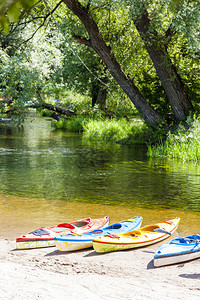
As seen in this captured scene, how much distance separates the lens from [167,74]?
517 inches

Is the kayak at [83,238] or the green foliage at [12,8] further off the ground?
the green foliage at [12,8]

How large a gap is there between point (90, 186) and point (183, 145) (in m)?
4.38

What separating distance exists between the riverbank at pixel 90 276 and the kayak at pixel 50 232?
79 mm

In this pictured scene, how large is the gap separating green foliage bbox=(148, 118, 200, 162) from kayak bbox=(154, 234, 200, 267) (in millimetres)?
7363

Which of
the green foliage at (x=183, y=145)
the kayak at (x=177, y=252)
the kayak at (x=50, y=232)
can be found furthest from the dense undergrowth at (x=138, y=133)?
the kayak at (x=177, y=252)

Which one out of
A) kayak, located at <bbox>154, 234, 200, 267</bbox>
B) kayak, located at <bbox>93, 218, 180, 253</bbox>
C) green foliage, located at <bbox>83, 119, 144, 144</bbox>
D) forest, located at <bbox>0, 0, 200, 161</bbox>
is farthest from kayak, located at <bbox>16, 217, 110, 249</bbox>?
green foliage, located at <bbox>83, 119, 144, 144</bbox>

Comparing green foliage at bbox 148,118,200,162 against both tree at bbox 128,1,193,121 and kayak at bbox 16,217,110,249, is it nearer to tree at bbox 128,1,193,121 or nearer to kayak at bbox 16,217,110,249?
tree at bbox 128,1,193,121

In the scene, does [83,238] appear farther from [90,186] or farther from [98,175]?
[98,175]

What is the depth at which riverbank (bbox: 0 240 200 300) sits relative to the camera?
3.46 meters

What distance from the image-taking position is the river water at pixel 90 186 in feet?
21.7

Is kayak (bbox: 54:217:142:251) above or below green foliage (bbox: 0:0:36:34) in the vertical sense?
below

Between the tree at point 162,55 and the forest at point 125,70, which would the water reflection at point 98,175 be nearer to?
the forest at point 125,70

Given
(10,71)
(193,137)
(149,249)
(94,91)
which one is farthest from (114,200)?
(94,91)

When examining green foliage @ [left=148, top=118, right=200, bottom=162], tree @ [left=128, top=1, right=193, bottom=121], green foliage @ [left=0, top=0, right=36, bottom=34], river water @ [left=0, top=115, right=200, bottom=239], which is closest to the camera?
green foliage @ [left=0, top=0, right=36, bottom=34]
